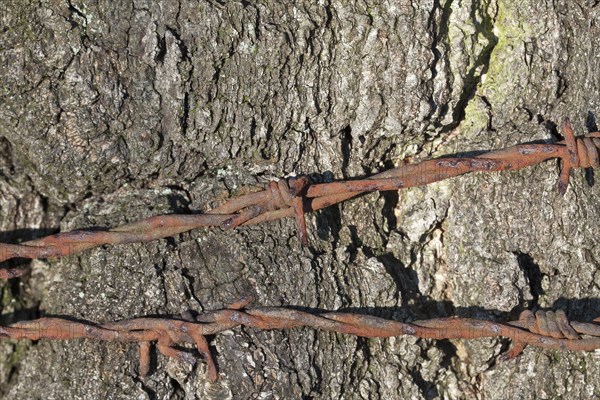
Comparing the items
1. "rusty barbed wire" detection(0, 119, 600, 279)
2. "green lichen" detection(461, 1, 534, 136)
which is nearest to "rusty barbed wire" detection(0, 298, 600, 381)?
"rusty barbed wire" detection(0, 119, 600, 279)

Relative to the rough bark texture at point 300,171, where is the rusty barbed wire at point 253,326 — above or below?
below

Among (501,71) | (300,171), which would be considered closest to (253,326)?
(300,171)

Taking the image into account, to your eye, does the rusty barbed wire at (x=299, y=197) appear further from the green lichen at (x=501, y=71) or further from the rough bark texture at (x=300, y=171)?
the green lichen at (x=501, y=71)

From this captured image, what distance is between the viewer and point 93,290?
96.1 inches

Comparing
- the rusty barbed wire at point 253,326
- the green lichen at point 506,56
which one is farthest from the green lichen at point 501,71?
the rusty barbed wire at point 253,326

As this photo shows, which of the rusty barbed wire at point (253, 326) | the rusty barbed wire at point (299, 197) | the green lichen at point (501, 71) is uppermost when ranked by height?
the green lichen at point (501, 71)

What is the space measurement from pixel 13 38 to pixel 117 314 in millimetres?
959

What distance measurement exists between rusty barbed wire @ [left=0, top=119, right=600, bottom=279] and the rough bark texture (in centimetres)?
9

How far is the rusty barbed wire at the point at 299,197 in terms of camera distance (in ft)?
7.86

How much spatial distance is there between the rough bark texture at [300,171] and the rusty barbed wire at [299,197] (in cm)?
9

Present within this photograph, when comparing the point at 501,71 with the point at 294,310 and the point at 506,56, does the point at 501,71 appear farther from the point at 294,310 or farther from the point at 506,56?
the point at 294,310

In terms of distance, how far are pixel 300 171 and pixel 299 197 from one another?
26cm

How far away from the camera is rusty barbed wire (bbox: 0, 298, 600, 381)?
2336 millimetres

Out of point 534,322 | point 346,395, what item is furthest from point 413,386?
point 534,322
